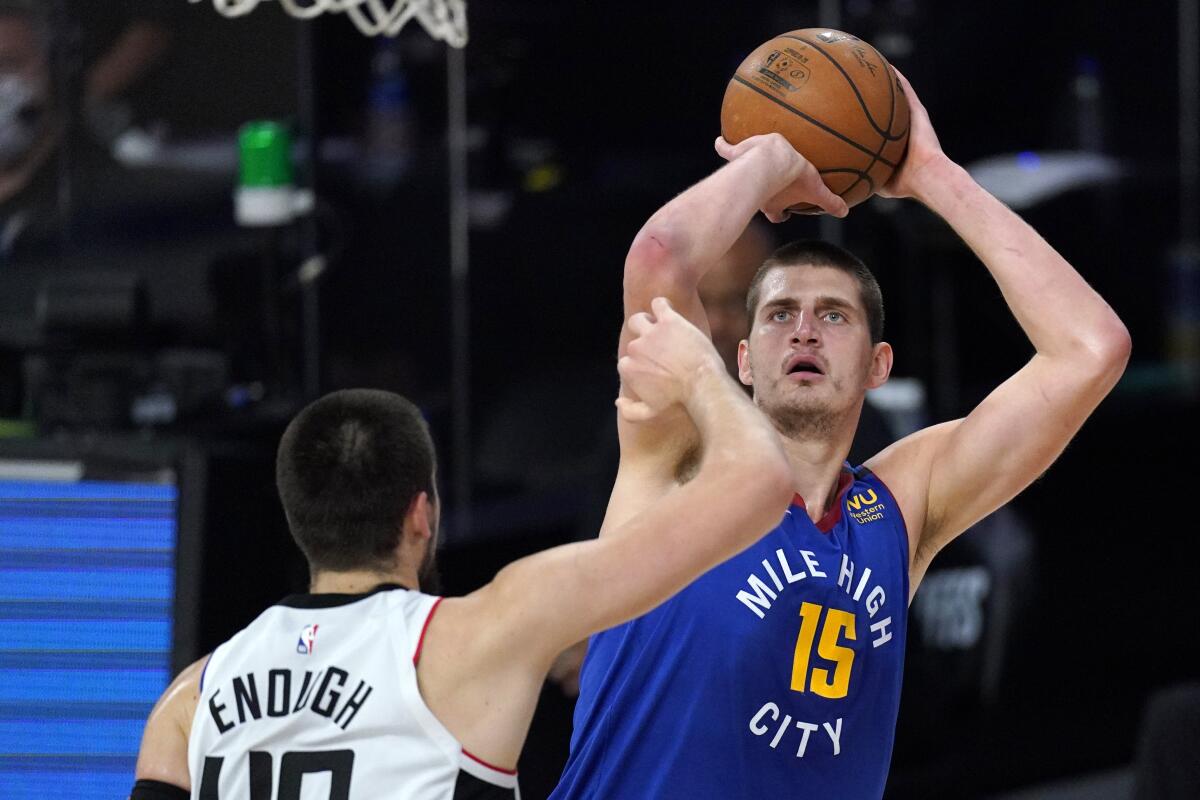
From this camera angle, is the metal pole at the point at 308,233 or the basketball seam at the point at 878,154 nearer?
the basketball seam at the point at 878,154

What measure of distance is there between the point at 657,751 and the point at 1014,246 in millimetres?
1256

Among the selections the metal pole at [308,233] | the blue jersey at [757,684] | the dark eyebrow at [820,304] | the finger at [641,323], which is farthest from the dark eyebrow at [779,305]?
the metal pole at [308,233]

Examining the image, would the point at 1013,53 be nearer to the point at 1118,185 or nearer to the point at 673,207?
the point at 1118,185

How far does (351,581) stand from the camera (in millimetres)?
3041

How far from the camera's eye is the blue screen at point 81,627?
14.6 ft

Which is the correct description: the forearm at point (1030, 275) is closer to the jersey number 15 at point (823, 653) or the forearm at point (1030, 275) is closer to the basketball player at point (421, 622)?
the jersey number 15 at point (823, 653)

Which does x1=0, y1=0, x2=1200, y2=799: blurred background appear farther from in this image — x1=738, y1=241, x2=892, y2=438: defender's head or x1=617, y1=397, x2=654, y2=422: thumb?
x1=617, y1=397, x2=654, y2=422: thumb

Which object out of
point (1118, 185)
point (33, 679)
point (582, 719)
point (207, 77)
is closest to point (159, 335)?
point (207, 77)

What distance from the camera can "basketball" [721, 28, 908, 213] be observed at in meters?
3.63

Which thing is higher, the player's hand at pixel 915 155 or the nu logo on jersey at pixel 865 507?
the player's hand at pixel 915 155

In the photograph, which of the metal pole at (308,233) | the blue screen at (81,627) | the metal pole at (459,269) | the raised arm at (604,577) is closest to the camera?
the raised arm at (604,577)

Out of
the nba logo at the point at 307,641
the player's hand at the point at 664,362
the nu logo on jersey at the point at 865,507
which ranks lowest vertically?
the nba logo at the point at 307,641

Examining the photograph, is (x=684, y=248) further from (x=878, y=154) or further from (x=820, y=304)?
(x=878, y=154)

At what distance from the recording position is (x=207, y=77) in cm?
564
